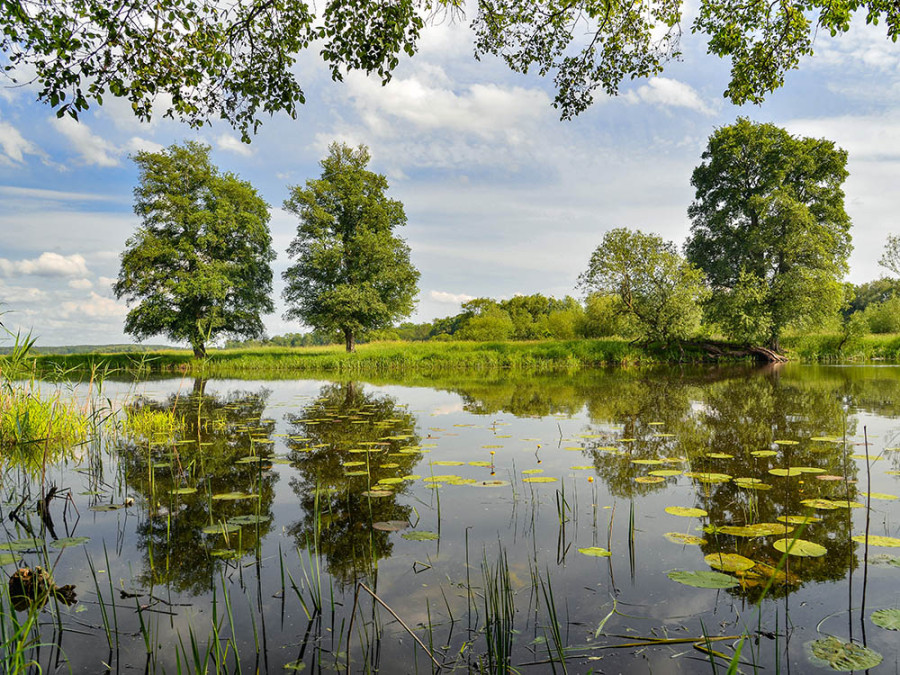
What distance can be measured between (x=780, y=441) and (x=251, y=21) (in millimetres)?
9896

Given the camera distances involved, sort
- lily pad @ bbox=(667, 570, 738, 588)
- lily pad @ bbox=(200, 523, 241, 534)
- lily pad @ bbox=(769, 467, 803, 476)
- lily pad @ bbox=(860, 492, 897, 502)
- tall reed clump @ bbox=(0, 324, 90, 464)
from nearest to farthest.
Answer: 1. lily pad @ bbox=(667, 570, 738, 588)
2. lily pad @ bbox=(200, 523, 241, 534)
3. lily pad @ bbox=(860, 492, 897, 502)
4. lily pad @ bbox=(769, 467, 803, 476)
5. tall reed clump @ bbox=(0, 324, 90, 464)

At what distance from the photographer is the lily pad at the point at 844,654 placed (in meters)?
1.95

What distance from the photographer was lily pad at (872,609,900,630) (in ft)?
7.17

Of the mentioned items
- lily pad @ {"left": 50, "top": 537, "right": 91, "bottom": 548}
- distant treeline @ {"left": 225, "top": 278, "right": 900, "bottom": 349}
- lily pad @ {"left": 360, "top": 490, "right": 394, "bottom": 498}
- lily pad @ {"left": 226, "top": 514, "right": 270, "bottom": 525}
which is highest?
distant treeline @ {"left": 225, "top": 278, "right": 900, "bottom": 349}

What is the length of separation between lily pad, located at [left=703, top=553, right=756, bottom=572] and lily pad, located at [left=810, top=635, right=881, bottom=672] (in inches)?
24.4

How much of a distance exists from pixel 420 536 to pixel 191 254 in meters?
32.2

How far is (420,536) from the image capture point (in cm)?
336

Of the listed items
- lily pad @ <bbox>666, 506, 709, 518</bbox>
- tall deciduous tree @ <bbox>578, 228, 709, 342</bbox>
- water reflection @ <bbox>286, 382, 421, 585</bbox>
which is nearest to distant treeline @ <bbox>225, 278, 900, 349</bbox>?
tall deciduous tree @ <bbox>578, 228, 709, 342</bbox>

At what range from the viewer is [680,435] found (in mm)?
6895

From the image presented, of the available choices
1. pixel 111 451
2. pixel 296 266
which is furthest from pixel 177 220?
pixel 111 451

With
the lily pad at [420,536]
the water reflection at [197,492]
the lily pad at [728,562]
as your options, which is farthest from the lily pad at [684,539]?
the water reflection at [197,492]

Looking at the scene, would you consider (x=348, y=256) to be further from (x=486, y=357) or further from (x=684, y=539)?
(x=684, y=539)

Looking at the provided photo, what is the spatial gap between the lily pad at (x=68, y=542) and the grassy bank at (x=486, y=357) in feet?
75.1

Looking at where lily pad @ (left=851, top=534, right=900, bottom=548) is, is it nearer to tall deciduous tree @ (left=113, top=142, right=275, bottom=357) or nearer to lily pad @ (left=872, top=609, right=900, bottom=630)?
lily pad @ (left=872, top=609, right=900, bottom=630)
